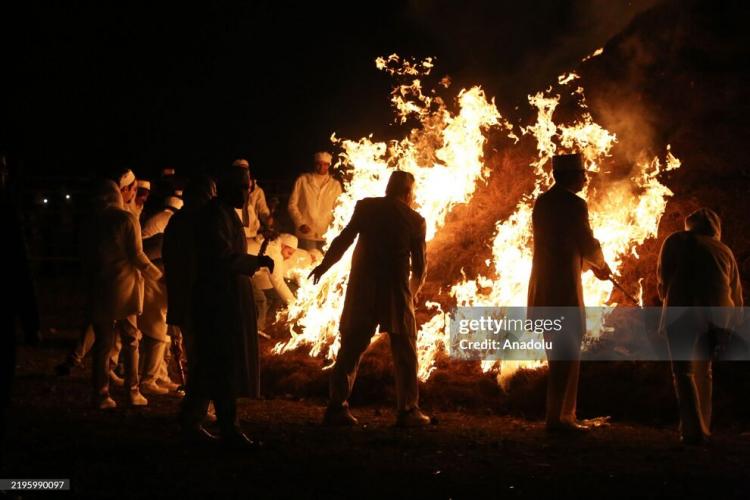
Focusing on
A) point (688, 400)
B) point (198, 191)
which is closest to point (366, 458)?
point (688, 400)

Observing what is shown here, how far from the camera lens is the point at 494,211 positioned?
471 inches

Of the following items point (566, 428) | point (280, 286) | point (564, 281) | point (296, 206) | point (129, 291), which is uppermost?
point (296, 206)

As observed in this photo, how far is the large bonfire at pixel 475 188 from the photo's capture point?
10.7 metres

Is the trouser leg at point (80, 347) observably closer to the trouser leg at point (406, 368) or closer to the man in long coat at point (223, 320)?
the man in long coat at point (223, 320)

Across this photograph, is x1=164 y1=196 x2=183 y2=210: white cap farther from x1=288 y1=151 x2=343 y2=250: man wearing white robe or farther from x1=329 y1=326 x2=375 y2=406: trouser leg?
x1=329 y1=326 x2=375 y2=406: trouser leg

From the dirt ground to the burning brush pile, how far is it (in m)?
0.79

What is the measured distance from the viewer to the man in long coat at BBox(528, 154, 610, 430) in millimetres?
8453

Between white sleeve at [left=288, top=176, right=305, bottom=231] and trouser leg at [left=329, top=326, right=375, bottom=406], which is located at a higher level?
white sleeve at [left=288, top=176, right=305, bottom=231]

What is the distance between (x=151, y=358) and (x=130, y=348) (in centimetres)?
89

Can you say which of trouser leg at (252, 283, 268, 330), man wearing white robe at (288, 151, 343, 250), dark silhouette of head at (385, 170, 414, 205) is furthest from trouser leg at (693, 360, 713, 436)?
man wearing white robe at (288, 151, 343, 250)

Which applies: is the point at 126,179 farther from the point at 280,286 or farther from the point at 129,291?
the point at 280,286

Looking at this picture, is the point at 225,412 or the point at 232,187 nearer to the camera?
the point at 225,412

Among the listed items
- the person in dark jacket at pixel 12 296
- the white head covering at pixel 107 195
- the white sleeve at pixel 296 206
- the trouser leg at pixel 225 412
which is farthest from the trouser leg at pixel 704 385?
the white sleeve at pixel 296 206

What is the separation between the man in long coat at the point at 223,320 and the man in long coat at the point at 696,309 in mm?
3371
